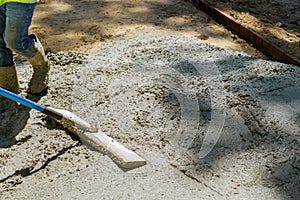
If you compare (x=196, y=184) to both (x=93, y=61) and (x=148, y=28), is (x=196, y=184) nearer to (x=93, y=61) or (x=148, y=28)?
(x=93, y=61)

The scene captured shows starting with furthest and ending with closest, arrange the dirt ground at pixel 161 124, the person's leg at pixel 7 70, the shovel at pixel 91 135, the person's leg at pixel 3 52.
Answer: the person's leg at pixel 7 70 → the person's leg at pixel 3 52 → the shovel at pixel 91 135 → the dirt ground at pixel 161 124

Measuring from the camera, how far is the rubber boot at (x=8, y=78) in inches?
113

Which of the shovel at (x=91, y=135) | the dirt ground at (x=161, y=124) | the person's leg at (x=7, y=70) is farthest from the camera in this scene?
the person's leg at (x=7, y=70)

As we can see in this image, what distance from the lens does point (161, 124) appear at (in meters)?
2.54

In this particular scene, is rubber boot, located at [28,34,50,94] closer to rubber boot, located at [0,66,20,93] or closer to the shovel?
rubber boot, located at [0,66,20,93]

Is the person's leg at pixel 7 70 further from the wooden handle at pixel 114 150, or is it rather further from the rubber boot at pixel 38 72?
the wooden handle at pixel 114 150

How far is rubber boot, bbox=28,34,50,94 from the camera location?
2916 mm

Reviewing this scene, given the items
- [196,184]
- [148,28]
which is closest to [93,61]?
[148,28]

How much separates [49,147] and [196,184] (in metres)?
0.87

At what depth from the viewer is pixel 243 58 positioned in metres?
3.29

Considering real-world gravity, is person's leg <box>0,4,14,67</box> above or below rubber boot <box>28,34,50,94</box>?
above

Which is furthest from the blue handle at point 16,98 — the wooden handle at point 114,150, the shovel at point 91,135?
the wooden handle at point 114,150

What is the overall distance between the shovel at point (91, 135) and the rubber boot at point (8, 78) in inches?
20.5

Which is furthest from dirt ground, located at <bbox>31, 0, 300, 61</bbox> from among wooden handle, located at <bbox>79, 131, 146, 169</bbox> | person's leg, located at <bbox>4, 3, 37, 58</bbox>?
wooden handle, located at <bbox>79, 131, 146, 169</bbox>
